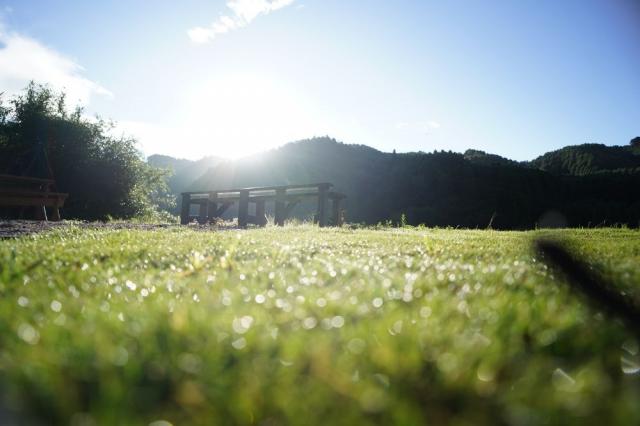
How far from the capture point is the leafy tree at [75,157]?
19.5m

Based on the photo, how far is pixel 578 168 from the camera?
6156 cm

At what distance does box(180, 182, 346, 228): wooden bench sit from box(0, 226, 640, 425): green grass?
9964 millimetres

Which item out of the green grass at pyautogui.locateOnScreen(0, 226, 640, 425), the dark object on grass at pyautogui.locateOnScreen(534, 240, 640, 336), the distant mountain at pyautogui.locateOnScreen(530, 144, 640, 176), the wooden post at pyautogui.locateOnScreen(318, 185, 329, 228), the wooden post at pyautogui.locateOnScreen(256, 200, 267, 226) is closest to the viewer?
the green grass at pyautogui.locateOnScreen(0, 226, 640, 425)

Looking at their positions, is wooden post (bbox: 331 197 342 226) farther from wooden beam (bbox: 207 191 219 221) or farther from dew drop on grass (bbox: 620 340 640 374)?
dew drop on grass (bbox: 620 340 640 374)

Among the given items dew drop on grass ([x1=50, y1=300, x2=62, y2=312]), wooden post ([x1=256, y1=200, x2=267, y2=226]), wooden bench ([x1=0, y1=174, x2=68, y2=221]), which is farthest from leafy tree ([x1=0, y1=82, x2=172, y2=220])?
dew drop on grass ([x1=50, y1=300, x2=62, y2=312])

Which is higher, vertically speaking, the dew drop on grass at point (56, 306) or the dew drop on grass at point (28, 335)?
the dew drop on grass at point (28, 335)

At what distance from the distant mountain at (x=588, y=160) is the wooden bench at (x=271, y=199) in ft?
192

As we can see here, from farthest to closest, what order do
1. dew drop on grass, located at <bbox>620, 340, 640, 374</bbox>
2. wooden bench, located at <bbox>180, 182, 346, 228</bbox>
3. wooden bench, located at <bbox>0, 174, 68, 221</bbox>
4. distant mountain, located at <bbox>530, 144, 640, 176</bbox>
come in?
distant mountain, located at <bbox>530, 144, 640, 176</bbox>, wooden bench, located at <bbox>180, 182, 346, 228</bbox>, wooden bench, located at <bbox>0, 174, 68, 221</bbox>, dew drop on grass, located at <bbox>620, 340, 640, 374</bbox>

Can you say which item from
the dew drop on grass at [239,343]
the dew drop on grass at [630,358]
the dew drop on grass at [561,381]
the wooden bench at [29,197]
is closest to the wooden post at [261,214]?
the wooden bench at [29,197]

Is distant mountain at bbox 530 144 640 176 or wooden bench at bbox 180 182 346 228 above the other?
distant mountain at bbox 530 144 640 176

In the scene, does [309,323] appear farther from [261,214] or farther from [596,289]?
[261,214]

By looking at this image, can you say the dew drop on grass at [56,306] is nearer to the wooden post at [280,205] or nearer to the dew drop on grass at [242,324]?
the dew drop on grass at [242,324]

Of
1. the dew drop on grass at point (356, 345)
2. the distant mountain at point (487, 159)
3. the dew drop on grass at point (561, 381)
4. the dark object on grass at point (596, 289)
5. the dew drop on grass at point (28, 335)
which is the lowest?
the dark object on grass at point (596, 289)

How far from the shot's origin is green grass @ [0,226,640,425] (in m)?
0.85
